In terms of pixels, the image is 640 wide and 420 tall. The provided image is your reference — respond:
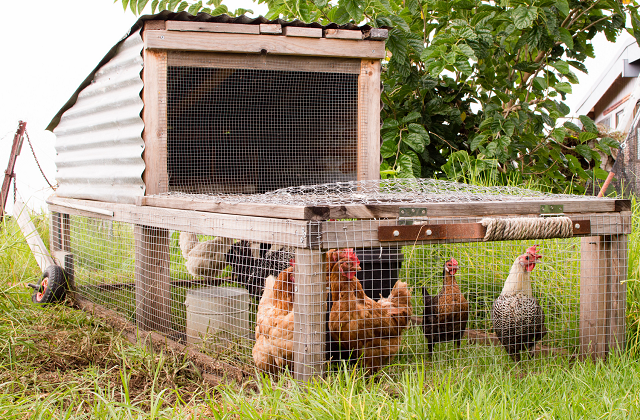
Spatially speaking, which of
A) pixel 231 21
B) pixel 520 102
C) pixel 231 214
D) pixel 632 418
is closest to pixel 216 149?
pixel 231 21

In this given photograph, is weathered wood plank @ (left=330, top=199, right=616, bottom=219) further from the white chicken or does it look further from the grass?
the white chicken

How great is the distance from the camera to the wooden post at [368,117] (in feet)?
12.3

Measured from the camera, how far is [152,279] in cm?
331

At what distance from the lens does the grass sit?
1858 mm

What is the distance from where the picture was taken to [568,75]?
5.32 meters

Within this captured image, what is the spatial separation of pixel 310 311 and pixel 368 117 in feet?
6.54

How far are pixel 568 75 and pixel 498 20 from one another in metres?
1.14

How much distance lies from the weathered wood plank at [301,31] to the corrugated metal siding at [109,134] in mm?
911

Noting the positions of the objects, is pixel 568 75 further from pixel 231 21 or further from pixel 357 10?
pixel 231 21

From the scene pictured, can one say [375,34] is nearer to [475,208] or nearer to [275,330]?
[475,208]

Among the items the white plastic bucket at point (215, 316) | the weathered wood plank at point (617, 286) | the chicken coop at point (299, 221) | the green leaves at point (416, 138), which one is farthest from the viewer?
the green leaves at point (416, 138)

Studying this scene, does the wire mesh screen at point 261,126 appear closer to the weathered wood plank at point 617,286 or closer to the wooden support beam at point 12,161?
the weathered wood plank at point 617,286

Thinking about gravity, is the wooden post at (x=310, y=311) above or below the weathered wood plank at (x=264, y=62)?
below

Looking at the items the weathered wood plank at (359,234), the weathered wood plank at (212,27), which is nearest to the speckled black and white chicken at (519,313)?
the weathered wood plank at (359,234)
